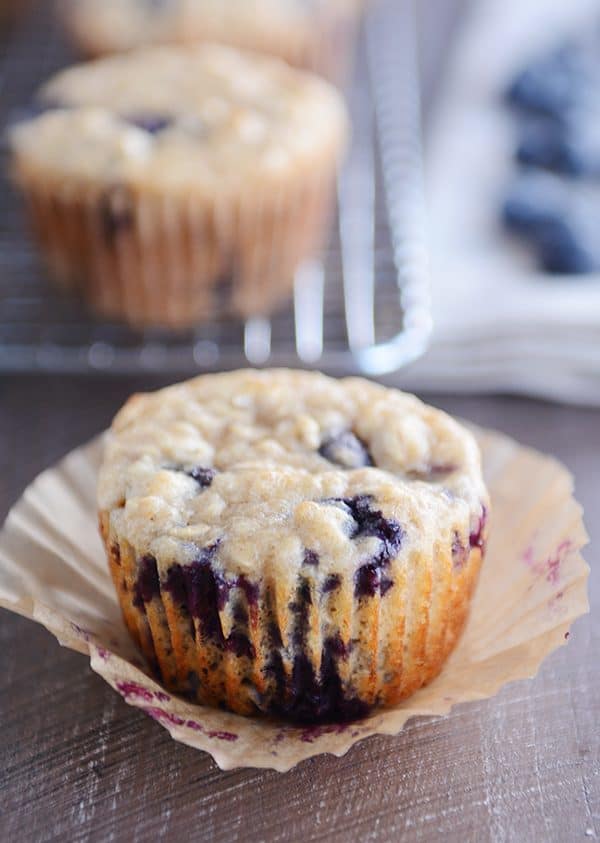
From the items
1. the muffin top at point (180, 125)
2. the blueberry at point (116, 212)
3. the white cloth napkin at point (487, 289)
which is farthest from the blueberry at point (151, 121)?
the white cloth napkin at point (487, 289)

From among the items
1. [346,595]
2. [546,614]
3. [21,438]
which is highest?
[346,595]

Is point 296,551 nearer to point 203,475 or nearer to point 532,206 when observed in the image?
point 203,475

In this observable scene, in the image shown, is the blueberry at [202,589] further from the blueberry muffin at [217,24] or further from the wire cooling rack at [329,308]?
the blueberry muffin at [217,24]

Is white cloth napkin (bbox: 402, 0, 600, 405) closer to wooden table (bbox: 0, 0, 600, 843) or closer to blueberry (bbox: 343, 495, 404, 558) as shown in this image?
wooden table (bbox: 0, 0, 600, 843)

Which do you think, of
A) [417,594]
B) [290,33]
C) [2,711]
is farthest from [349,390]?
[290,33]

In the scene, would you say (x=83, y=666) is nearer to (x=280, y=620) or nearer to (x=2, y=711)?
(x=2, y=711)

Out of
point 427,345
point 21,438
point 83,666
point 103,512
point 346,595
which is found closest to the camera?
point 346,595

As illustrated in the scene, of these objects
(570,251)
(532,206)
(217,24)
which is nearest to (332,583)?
(570,251)
